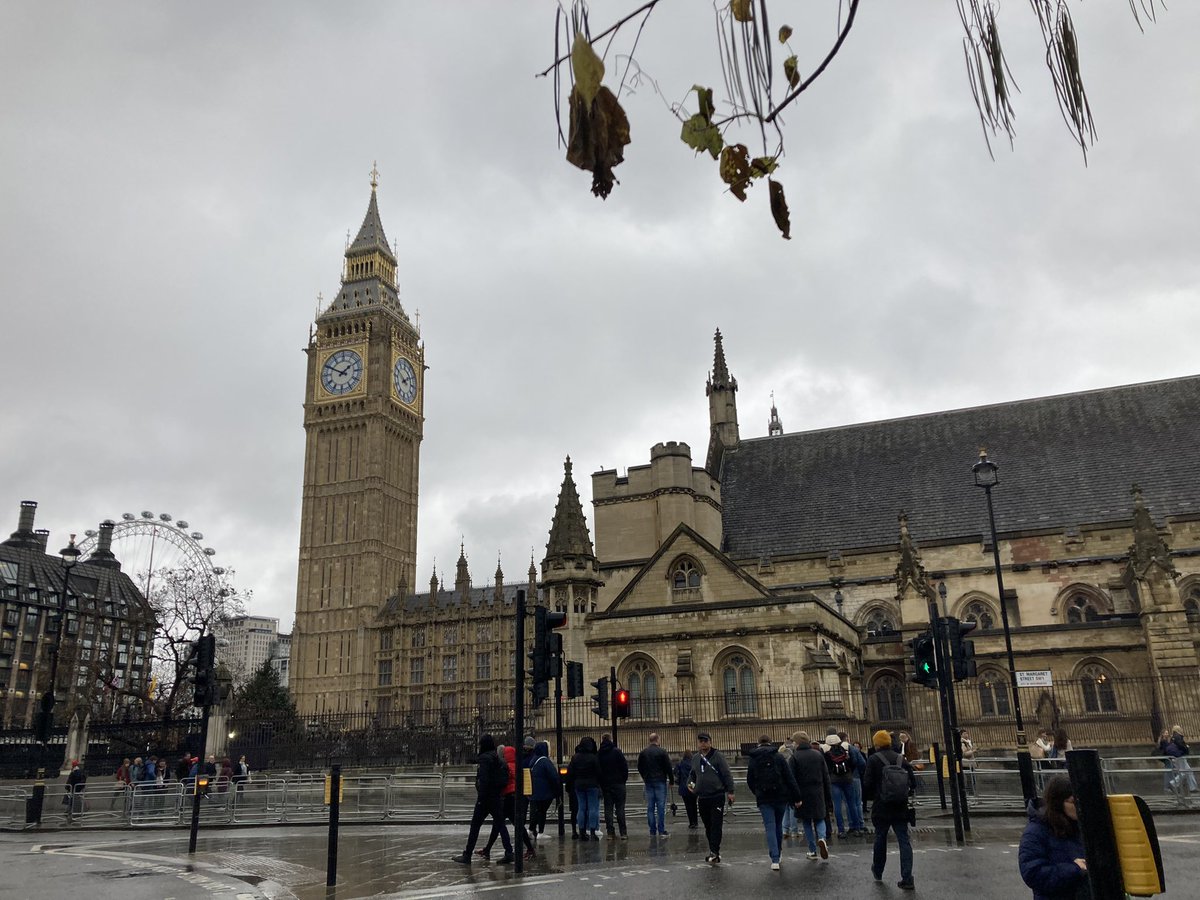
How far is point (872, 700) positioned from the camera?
27859mm

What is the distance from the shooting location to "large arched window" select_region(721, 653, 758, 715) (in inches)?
941

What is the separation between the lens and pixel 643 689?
25172 millimetres

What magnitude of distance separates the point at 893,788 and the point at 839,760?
4169 mm

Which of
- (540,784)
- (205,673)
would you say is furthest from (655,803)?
(205,673)

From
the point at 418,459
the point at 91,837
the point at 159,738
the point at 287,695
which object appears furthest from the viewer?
the point at 418,459

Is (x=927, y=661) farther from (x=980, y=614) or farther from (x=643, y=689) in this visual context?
(x=980, y=614)

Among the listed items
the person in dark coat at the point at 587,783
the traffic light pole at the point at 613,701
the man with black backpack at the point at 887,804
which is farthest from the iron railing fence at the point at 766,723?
the man with black backpack at the point at 887,804

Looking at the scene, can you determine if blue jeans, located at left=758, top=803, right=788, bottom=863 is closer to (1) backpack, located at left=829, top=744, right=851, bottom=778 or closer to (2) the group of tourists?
(2) the group of tourists

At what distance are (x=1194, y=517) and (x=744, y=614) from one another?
618 inches

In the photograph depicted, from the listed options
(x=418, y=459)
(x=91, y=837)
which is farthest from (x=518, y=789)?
(x=418, y=459)

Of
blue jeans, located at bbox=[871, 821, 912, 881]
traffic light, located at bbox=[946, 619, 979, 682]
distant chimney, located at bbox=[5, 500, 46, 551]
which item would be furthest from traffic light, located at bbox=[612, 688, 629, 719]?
distant chimney, located at bbox=[5, 500, 46, 551]

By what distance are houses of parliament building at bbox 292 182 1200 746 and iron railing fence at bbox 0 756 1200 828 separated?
2.72 metres

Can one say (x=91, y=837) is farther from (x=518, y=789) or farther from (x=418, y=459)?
(x=418, y=459)

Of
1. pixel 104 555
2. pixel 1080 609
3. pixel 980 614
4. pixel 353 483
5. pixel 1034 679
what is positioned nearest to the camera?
pixel 1034 679
